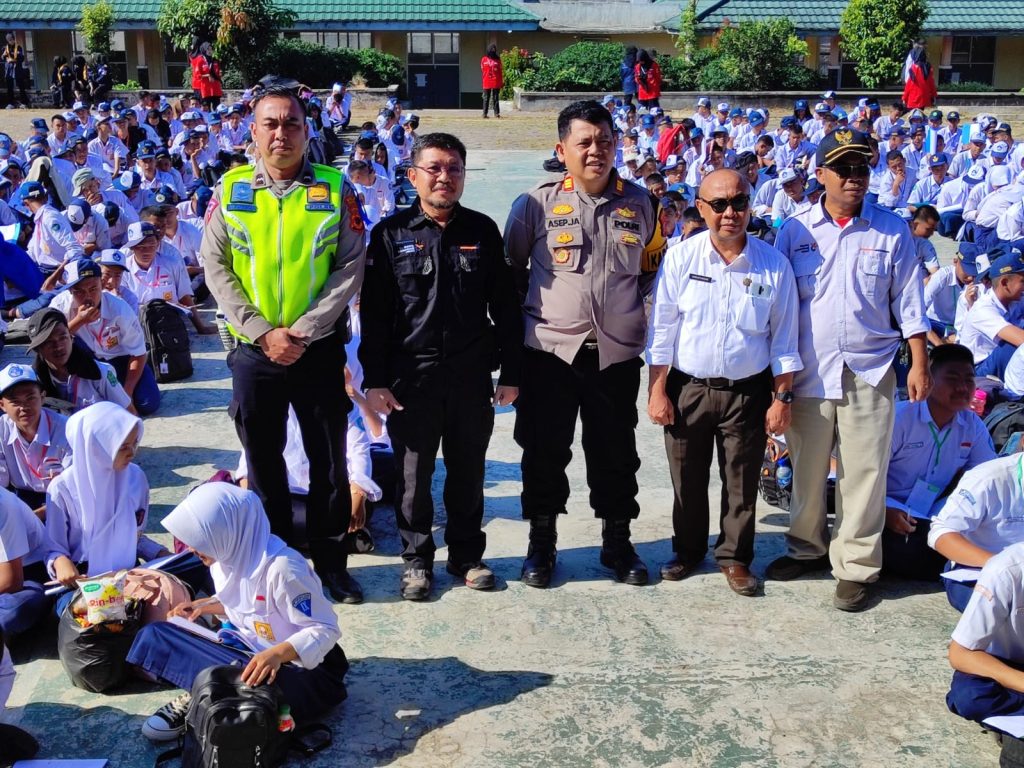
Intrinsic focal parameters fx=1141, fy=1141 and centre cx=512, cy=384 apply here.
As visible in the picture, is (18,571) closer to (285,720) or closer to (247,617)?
(247,617)

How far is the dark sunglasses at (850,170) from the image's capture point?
4.56 meters

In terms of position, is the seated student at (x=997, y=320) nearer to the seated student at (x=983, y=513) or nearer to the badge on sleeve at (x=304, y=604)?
the seated student at (x=983, y=513)

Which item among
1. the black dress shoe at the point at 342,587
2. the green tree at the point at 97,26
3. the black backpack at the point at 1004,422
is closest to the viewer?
the black dress shoe at the point at 342,587

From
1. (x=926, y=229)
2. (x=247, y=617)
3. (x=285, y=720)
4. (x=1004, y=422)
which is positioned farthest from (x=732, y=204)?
(x=926, y=229)

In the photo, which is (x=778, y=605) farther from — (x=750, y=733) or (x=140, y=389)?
(x=140, y=389)

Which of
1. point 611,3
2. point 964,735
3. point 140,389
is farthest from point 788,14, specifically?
point 964,735

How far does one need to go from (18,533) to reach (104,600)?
49cm

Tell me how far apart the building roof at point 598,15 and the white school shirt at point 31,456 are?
3308cm

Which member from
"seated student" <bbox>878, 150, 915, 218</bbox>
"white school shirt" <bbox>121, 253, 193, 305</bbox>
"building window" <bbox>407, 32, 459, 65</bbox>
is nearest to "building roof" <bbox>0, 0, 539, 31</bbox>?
"building window" <bbox>407, 32, 459, 65</bbox>

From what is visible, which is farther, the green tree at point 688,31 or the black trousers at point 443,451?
the green tree at point 688,31

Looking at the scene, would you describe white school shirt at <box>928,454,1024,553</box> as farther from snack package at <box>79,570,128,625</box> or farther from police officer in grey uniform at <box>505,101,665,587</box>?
snack package at <box>79,570,128,625</box>

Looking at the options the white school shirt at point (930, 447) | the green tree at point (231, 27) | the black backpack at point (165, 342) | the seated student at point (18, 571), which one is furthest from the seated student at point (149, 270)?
the green tree at point (231, 27)

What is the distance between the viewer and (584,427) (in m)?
4.95

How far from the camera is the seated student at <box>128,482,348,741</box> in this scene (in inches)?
147
